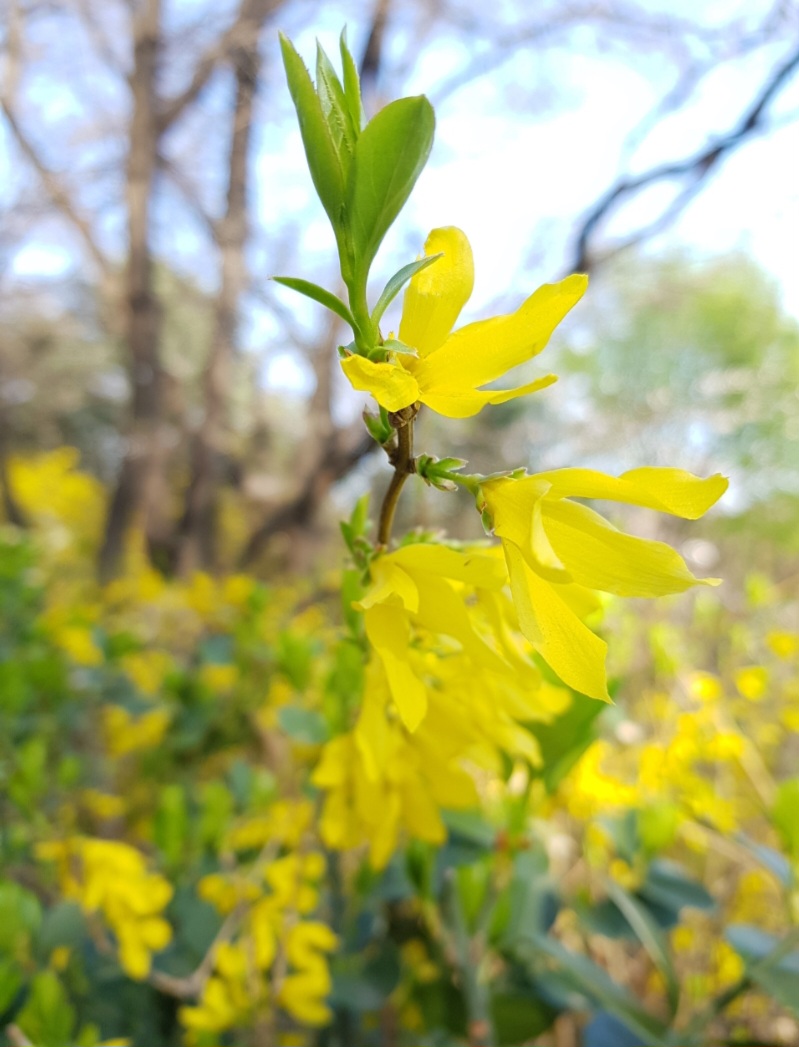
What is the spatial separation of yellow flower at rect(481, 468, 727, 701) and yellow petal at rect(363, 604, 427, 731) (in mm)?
49

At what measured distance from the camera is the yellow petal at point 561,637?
20 cm

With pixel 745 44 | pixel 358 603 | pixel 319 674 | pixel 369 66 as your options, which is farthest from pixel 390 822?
pixel 369 66

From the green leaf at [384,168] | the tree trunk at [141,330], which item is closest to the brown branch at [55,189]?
the tree trunk at [141,330]

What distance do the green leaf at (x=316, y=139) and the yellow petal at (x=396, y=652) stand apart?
134mm

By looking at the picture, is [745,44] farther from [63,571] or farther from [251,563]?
[63,571]

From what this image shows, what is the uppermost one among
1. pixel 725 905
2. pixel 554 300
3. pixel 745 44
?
pixel 745 44

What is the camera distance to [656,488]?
21cm

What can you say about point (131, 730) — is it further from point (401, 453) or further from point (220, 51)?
point (220, 51)

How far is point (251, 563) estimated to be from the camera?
2205 mm

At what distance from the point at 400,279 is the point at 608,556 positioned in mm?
114

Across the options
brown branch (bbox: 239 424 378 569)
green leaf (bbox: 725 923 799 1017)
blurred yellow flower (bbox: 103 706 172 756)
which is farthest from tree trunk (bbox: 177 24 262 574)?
green leaf (bbox: 725 923 799 1017)

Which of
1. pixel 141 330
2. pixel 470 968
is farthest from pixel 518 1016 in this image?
pixel 141 330

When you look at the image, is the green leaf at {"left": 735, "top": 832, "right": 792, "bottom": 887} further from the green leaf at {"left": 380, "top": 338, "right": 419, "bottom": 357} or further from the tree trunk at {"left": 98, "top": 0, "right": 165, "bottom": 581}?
the tree trunk at {"left": 98, "top": 0, "right": 165, "bottom": 581}

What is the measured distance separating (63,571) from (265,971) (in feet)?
6.57
